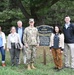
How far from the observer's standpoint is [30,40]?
32.7 feet

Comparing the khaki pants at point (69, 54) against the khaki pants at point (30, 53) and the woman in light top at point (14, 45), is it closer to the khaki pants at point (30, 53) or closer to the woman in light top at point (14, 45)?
the khaki pants at point (30, 53)

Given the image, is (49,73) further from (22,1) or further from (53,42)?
(22,1)

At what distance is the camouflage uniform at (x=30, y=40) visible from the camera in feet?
32.6

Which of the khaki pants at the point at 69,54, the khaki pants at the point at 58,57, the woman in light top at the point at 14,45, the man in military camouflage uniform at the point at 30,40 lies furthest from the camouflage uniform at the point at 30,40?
the khaki pants at the point at 69,54

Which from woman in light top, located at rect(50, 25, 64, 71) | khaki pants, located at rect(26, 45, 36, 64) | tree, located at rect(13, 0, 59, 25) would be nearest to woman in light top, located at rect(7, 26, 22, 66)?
khaki pants, located at rect(26, 45, 36, 64)

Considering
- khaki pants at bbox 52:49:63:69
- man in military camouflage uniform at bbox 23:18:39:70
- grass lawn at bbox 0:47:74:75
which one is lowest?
grass lawn at bbox 0:47:74:75

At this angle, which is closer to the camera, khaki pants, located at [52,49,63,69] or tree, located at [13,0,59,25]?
khaki pants, located at [52,49,63,69]

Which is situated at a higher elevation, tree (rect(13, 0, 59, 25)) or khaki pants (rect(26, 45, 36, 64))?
tree (rect(13, 0, 59, 25))

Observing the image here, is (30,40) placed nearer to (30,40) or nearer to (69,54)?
(30,40)

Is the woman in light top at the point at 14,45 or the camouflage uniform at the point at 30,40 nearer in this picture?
the camouflage uniform at the point at 30,40

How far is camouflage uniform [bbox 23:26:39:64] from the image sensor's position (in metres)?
9.94

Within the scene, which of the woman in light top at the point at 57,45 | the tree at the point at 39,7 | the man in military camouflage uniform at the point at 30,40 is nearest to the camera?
the woman in light top at the point at 57,45

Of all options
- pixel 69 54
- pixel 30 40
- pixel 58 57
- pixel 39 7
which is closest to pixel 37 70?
pixel 58 57

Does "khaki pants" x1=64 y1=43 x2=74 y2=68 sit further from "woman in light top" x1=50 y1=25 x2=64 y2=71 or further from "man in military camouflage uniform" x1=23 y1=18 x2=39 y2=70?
"man in military camouflage uniform" x1=23 y1=18 x2=39 y2=70
